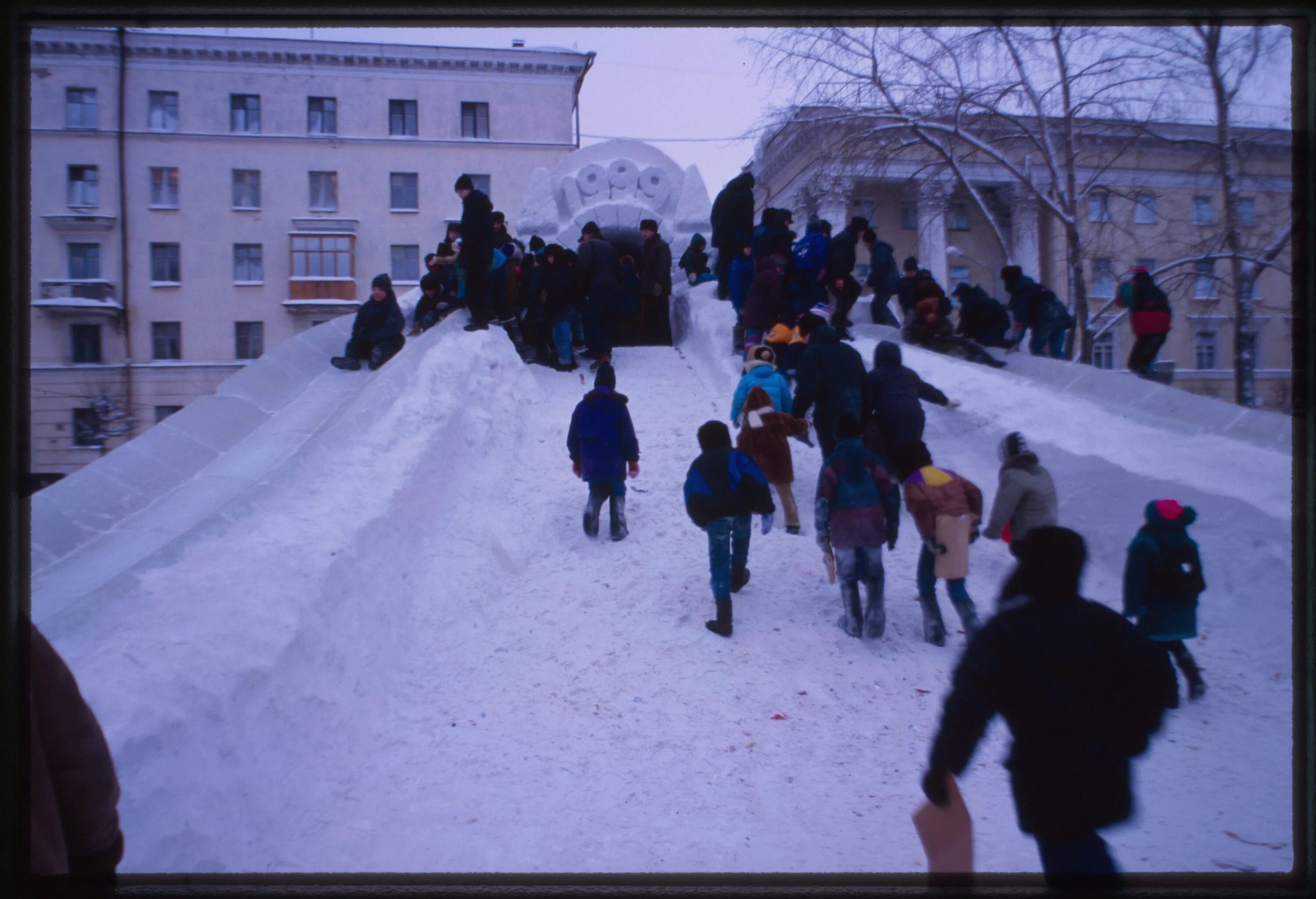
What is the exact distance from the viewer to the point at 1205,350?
823 inches

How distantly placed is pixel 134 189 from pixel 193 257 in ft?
9.73

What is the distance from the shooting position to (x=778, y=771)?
Result: 4254 mm

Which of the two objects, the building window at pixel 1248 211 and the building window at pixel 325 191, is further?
the building window at pixel 325 191

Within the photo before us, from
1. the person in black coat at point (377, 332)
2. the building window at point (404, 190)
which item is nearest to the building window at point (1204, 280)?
the person in black coat at point (377, 332)

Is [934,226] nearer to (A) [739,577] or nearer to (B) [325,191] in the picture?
(A) [739,577]

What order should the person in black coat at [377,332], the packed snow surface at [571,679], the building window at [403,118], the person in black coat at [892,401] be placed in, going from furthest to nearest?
the building window at [403,118], the person in black coat at [377,332], the person in black coat at [892,401], the packed snow surface at [571,679]

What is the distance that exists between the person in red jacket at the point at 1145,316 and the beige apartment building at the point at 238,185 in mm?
28336

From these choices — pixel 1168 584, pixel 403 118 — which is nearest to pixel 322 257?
pixel 403 118

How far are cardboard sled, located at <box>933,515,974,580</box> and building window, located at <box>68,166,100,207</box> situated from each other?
33.5 m

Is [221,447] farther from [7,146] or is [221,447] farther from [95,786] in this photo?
[95,786]

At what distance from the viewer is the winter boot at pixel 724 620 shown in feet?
18.6

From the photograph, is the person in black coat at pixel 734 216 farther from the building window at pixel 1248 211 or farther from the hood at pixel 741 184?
the building window at pixel 1248 211

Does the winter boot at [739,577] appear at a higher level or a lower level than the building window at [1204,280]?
lower

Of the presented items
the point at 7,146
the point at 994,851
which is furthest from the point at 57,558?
the point at 994,851
